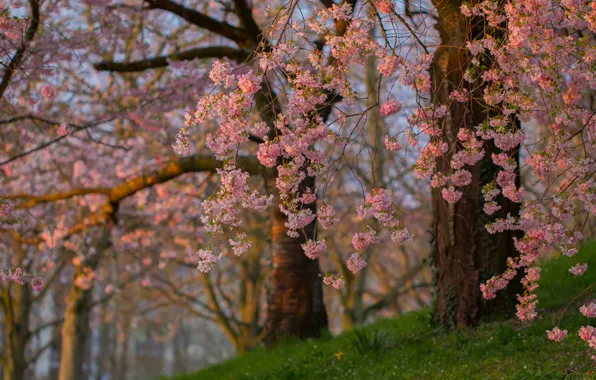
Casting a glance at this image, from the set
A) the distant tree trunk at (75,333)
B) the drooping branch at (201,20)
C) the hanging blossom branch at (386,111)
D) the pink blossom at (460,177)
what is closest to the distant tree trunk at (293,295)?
the drooping branch at (201,20)

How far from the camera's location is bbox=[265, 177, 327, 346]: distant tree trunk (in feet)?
30.3

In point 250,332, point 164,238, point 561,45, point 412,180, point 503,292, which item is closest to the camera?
point 561,45

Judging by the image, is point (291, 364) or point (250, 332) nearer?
point (291, 364)

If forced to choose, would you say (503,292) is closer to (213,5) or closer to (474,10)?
(474,10)

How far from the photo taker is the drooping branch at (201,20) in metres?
8.80

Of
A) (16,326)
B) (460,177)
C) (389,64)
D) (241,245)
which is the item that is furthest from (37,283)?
(16,326)

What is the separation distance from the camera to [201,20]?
941 centimetres

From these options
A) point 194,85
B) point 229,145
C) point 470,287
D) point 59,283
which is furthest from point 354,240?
point 59,283

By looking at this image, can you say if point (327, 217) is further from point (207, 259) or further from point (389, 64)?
point (389, 64)

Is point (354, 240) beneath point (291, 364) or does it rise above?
above

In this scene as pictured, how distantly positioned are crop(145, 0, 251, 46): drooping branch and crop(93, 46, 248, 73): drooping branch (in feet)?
0.68

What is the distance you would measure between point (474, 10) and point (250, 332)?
525 inches

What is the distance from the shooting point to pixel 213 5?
1830 centimetres

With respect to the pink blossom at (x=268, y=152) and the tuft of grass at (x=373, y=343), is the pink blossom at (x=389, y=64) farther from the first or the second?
the tuft of grass at (x=373, y=343)
